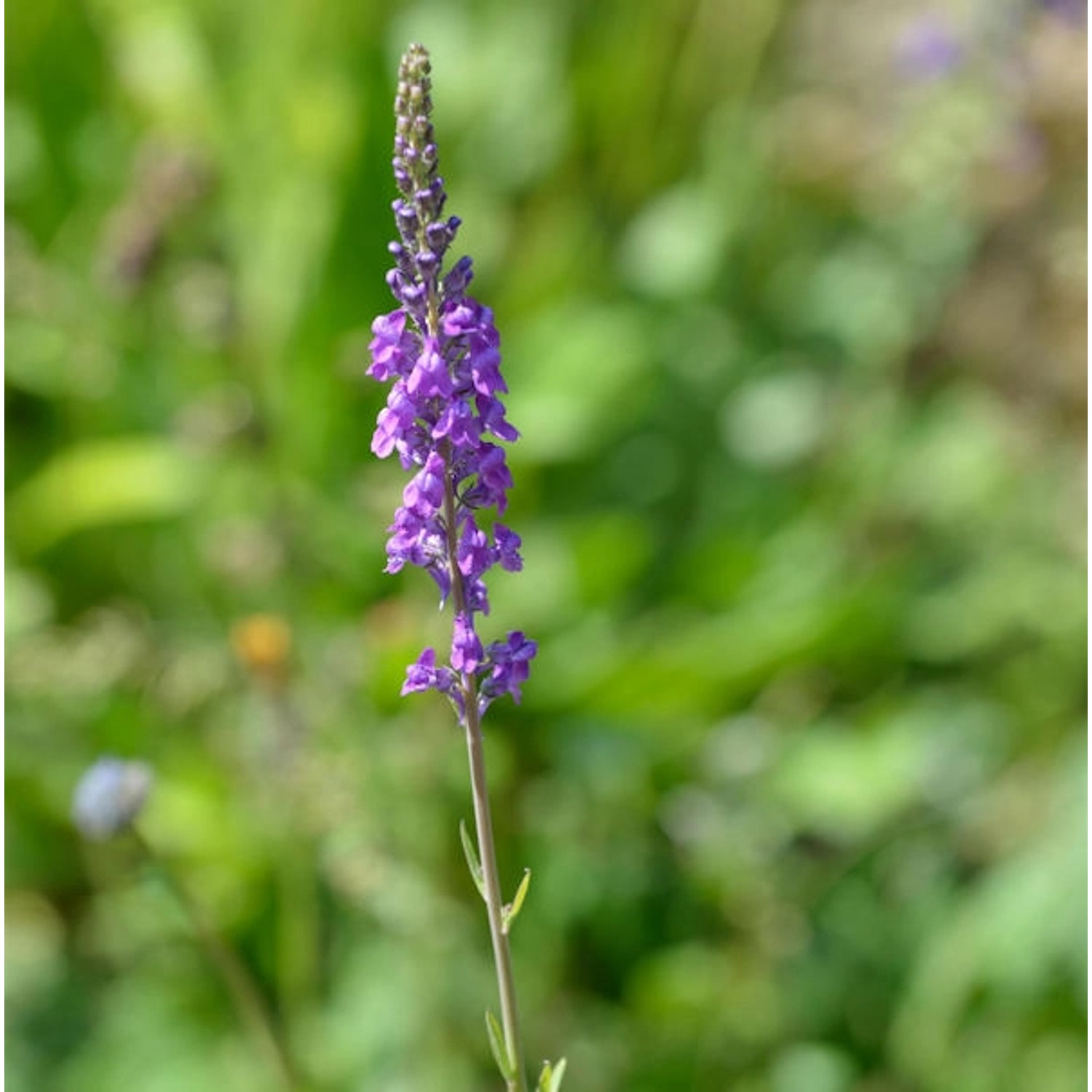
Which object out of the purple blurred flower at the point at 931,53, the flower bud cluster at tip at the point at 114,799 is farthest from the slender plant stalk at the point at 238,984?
the purple blurred flower at the point at 931,53

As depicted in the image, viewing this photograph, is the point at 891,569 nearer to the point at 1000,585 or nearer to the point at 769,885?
the point at 1000,585

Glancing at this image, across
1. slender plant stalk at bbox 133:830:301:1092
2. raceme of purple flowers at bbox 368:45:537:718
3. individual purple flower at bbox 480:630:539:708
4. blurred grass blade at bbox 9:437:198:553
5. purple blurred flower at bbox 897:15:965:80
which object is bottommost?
slender plant stalk at bbox 133:830:301:1092

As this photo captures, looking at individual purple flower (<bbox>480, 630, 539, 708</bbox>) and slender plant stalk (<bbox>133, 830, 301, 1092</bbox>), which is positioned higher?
individual purple flower (<bbox>480, 630, 539, 708</bbox>)

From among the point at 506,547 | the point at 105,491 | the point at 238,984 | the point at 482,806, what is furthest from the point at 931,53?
A: the point at 482,806

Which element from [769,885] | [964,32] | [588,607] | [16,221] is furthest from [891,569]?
[16,221]

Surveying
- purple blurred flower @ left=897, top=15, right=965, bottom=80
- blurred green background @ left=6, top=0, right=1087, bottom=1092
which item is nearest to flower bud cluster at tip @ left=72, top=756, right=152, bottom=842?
blurred green background @ left=6, top=0, right=1087, bottom=1092

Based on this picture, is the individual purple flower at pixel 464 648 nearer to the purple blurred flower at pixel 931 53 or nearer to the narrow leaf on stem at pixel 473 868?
the narrow leaf on stem at pixel 473 868

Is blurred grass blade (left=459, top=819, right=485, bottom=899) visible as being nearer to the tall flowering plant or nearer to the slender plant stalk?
the tall flowering plant
